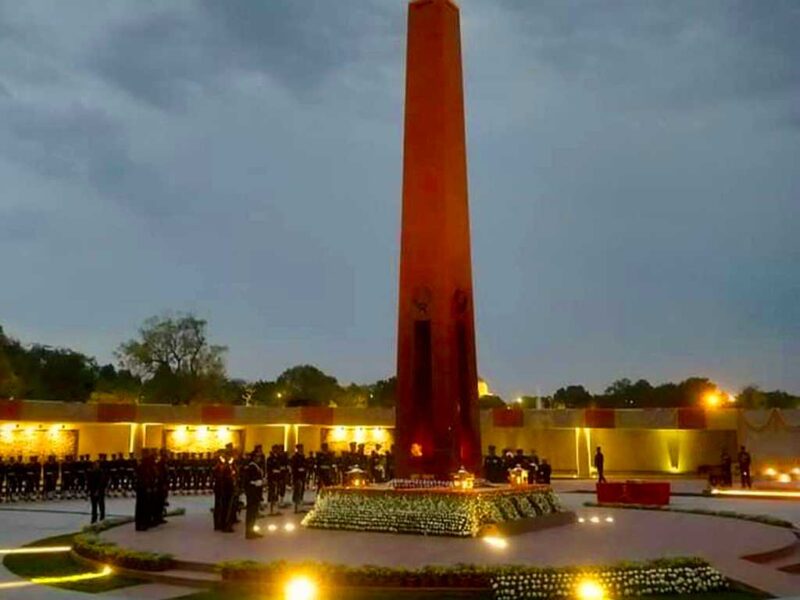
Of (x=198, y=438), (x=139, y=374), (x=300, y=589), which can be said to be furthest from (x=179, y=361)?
(x=300, y=589)

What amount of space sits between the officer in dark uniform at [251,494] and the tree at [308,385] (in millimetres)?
55606

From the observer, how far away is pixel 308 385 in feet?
259

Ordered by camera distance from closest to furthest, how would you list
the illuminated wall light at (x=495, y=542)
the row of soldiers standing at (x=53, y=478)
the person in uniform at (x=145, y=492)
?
the illuminated wall light at (x=495, y=542) → the person in uniform at (x=145, y=492) → the row of soldiers standing at (x=53, y=478)

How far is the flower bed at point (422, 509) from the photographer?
1303cm

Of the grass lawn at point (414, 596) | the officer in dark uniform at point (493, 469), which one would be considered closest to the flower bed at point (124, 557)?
the grass lawn at point (414, 596)

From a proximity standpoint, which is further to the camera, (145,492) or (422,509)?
(145,492)

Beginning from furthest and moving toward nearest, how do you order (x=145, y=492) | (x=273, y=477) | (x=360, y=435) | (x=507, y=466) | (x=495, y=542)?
(x=360, y=435)
(x=507, y=466)
(x=273, y=477)
(x=145, y=492)
(x=495, y=542)

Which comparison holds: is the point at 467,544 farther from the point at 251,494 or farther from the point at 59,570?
the point at 59,570

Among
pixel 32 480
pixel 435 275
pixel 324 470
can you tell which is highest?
pixel 435 275

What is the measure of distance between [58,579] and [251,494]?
3.82 meters

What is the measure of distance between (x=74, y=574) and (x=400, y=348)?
7.28 m

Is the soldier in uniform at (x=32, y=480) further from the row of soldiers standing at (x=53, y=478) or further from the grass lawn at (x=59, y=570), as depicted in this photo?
the grass lawn at (x=59, y=570)

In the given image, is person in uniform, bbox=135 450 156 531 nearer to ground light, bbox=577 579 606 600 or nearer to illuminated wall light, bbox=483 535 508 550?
illuminated wall light, bbox=483 535 508 550

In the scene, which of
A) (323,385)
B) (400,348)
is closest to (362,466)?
(400,348)
